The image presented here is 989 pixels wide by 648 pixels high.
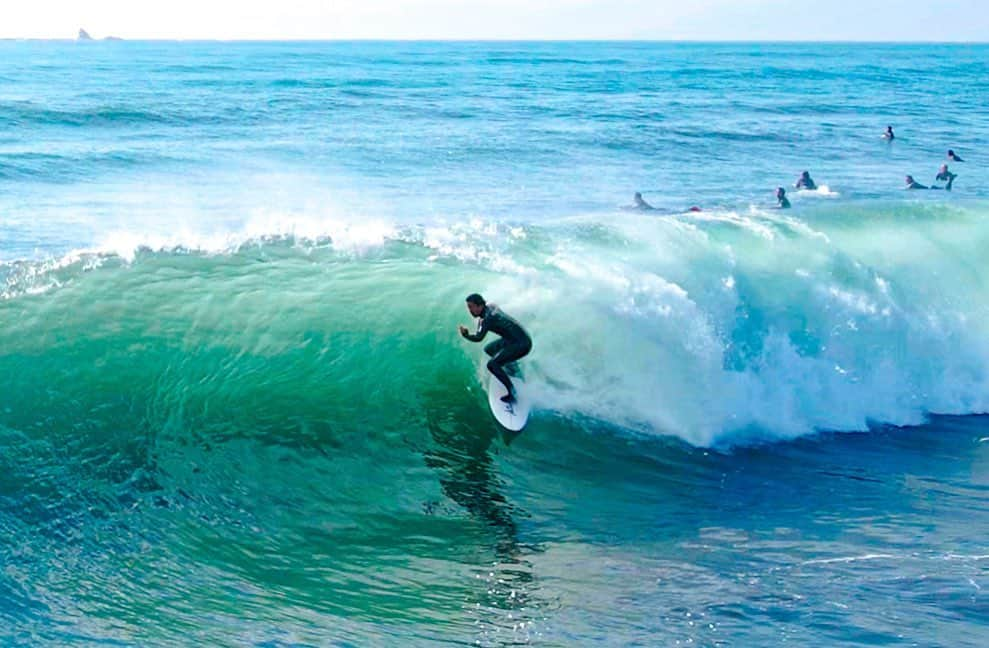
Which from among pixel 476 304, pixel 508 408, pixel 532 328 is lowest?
pixel 508 408

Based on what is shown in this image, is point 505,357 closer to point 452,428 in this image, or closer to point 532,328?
point 452,428

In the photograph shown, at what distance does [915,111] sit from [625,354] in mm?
38332

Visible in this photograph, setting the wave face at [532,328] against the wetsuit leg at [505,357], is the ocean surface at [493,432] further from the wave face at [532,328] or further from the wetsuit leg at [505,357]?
the wetsuit leg at [505,357]

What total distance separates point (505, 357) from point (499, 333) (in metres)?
0.26

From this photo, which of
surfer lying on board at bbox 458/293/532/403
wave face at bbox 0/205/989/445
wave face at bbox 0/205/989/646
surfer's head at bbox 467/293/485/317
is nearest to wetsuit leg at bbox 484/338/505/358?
surfer lying on board at bbox 458/293/532/403

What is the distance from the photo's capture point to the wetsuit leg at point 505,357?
10781 mm

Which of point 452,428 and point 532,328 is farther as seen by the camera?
point 532,328

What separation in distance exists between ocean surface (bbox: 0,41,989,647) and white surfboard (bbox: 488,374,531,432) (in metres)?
0.21

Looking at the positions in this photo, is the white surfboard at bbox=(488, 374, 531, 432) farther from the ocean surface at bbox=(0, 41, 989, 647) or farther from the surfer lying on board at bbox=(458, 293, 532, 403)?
the surfer lying on board at bbox=(458, 293, 532, 403)

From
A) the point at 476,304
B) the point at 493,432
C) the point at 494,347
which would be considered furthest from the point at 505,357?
the point at 493,432

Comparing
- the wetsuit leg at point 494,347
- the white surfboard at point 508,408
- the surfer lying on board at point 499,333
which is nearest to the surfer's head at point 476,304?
the surfer lying on board at point 499,333

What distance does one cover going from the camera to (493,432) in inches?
450

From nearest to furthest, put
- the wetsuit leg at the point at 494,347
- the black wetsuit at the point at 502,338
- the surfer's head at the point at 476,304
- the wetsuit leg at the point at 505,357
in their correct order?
the surfer's head at the point at 476,304 < the black wetsuit at the point at 502,338 < the wetsuit leg at the point at 505,357 < the wetsuit leg at the point at 494,347

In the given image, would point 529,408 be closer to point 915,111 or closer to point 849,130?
point 849,130
